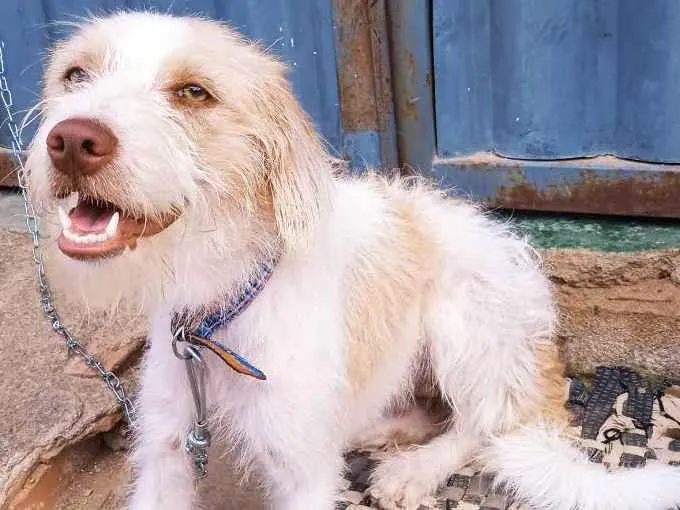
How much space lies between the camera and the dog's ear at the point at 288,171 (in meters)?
1.94

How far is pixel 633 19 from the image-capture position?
117 inches

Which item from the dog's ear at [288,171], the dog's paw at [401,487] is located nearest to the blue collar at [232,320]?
the dog's ear at [288,171]

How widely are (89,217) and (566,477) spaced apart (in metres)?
1.59

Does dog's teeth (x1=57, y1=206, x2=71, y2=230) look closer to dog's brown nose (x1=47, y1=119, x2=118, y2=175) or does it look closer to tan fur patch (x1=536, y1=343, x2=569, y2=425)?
dog's brown nose (x1=47, y1=119, x2=118, y2=175)

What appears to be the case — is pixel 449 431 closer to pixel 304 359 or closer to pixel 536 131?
pixel 304 359

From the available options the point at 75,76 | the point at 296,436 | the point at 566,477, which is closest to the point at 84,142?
the point at 75,76

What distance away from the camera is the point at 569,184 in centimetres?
328

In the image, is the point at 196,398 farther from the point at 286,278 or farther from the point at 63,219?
the point at 63,219

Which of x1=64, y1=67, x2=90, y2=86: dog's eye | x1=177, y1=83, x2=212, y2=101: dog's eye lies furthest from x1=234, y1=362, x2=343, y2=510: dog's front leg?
x1=64, y1=67, x2=90, y2=86: dog's eye

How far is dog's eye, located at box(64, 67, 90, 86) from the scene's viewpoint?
1948 mm

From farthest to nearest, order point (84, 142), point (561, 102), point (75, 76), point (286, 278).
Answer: point (561, 102) < point (286, 278) < point (75, 76) < point (84, 142)

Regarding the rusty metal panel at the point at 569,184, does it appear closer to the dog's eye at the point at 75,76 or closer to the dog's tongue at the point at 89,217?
the dog's eye at the point at 75,76

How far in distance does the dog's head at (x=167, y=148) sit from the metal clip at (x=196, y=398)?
241 millimetres

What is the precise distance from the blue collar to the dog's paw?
2.64 feet
